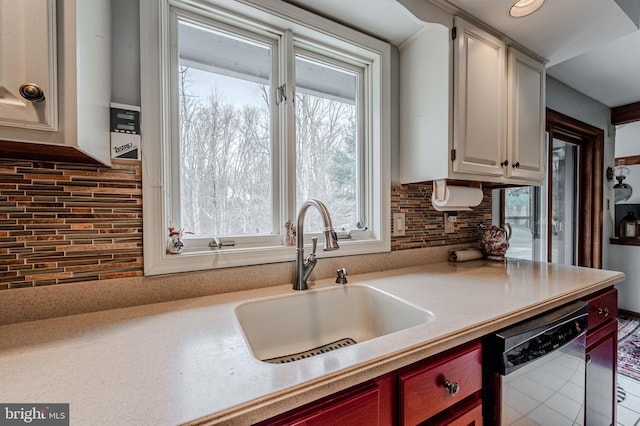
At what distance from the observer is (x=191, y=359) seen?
1.92 feet

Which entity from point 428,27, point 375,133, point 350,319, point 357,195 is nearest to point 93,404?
point 350,319

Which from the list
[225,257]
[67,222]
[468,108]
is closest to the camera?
[67,222]

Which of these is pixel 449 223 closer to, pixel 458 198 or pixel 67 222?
pixel 458 198

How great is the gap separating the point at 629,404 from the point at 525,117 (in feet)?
6.21

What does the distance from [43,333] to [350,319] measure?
955mm

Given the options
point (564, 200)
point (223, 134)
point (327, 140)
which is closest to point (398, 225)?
point (327, 140)

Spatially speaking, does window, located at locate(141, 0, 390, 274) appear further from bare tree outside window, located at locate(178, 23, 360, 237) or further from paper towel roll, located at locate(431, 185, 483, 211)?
paper towel roll, located at locate(431, 185, 483, 211)

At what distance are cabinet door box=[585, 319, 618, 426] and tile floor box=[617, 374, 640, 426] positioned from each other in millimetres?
465

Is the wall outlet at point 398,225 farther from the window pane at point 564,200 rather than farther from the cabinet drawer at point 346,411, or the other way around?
the window pane at point 564,200

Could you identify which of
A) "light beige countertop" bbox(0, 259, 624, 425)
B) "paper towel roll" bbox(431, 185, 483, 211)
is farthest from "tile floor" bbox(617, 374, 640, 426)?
"paper towel roll" bbox(431, 185, 483, 211)

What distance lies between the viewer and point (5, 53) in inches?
20.1

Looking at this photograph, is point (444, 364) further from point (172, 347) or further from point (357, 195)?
point (357, 195)

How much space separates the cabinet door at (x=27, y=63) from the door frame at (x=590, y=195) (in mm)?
3597

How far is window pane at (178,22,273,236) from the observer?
110 cm
